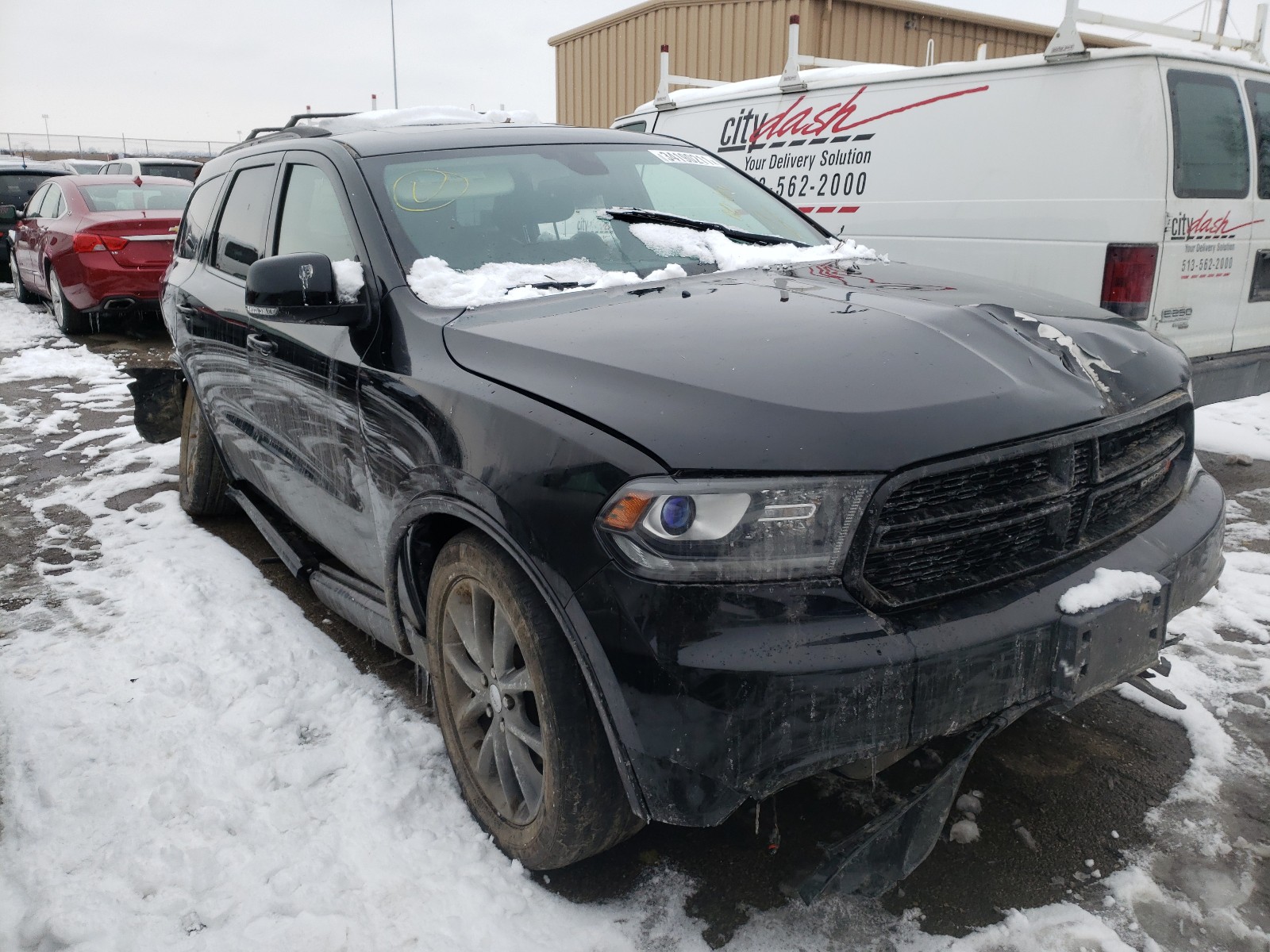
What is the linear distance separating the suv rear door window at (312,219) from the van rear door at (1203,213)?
3942 millimetres

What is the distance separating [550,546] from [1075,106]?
4454mm

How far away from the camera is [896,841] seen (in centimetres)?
195

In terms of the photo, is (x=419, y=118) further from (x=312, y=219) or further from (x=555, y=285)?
(x=555, y=285)

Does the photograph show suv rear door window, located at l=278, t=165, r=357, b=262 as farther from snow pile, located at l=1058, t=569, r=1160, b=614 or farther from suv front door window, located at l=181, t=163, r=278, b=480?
snow pile, located at l=1058, t=569, r=1160, b=614

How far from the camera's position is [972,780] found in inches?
104

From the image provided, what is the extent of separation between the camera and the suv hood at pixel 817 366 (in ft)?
5.98

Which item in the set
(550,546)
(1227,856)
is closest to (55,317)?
(550,546)

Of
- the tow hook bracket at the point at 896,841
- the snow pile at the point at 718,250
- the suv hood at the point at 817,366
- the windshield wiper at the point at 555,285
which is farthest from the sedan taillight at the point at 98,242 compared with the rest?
the tow hook bracket at the point at 896,841

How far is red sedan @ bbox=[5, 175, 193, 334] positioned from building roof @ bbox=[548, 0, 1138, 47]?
6.49m

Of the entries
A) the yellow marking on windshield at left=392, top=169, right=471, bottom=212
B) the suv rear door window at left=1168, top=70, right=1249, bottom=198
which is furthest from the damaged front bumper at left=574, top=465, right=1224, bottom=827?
the suv rear door window at left=1168, top=70, right=1249, bottom=198

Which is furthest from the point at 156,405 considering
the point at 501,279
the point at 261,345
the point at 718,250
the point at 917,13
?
Answer: the point at 917,13

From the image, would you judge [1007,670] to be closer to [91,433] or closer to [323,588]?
[323,588]

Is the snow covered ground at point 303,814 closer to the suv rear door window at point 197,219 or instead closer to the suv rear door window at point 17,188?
the suv rear door window at point 197,219

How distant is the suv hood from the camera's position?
182 centimetres
